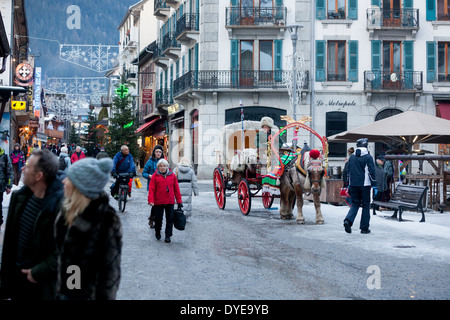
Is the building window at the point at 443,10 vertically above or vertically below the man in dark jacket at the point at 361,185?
above

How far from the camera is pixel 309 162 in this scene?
43.0ft

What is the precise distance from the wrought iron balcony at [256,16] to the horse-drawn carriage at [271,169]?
15068mm

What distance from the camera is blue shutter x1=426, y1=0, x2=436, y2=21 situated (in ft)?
105

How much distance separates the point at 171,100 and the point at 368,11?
1424 centimetres

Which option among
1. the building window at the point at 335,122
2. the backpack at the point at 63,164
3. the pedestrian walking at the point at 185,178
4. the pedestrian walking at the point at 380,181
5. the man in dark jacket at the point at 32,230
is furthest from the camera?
the building window at the point at 335,122

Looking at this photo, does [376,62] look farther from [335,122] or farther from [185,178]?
[185,178]

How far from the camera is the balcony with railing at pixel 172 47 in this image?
3791 centimetres

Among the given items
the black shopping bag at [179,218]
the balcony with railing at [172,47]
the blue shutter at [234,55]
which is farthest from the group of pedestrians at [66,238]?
the balcony with railing at [172,47]

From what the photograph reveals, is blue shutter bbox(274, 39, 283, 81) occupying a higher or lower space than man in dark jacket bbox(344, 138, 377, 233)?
higher

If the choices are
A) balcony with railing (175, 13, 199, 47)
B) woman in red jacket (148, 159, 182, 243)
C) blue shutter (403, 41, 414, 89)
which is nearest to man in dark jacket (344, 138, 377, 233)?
woman in red jacket (148, 159, 182, 243)

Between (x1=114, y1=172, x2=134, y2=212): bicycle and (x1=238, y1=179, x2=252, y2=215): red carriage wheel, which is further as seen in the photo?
(x1=114, y1=172, x2=134, y2=212): bicycle

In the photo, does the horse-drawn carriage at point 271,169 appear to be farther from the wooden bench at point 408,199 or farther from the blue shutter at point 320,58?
the blue shutter at point 320,58

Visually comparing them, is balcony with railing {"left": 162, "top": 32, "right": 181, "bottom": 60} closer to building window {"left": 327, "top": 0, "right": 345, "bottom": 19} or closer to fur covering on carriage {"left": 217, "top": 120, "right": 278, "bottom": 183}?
building window {"left": 327, "top": 0, "right": 345, "bottom": 19}

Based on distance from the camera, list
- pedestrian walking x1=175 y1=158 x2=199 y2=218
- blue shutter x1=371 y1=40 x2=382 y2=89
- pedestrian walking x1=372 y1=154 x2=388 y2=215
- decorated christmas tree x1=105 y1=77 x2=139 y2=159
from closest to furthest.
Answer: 1. pedestrian walking x1=175 y1=158 x2=199 y2=218
2. pedestrian walking x1=372 y1=154 x2=388 y2=215
3. blue shutter x1=371 y1=40 x2=382 y2=89
4. decorated christmas tree x1=105 y1=77 x2=139 y2=159
